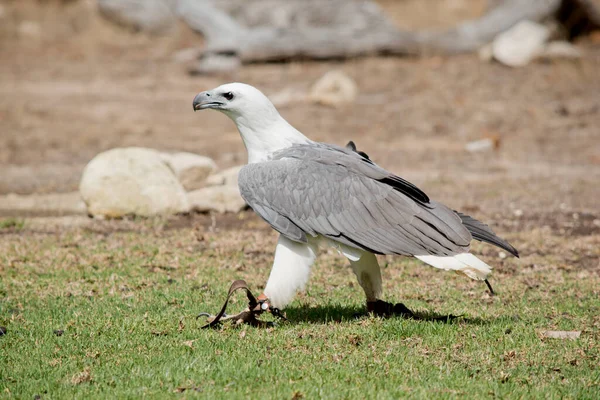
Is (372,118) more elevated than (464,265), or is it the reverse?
(372,118)

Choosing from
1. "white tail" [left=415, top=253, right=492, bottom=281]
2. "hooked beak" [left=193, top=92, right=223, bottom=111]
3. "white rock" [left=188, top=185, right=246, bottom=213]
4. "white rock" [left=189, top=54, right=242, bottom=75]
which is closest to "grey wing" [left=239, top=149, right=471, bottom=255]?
"white tail" [left=415, top=253, right=492, bottom=281]

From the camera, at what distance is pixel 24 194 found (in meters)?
12.0

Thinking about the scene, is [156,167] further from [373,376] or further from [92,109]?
[92,109]

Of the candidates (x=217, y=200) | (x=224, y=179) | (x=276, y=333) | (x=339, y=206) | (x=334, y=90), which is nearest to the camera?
(x=276, y=333)

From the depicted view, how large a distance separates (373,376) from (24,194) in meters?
8.44

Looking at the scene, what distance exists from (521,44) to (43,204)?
13.9m

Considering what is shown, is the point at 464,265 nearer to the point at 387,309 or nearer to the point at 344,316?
the point at 387,309

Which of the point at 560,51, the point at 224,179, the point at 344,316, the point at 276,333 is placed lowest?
the point at 276,333

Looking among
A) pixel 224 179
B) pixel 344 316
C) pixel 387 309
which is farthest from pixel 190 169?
pixel 387 309

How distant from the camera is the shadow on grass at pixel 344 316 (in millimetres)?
6102

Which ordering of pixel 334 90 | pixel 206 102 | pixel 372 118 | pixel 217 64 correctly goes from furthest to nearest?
pixel 217 64
pixel 334 90
pixel 372 118
pixel 206 102

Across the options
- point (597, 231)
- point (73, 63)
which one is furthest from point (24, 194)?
point (73, 63)

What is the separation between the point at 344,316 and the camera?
6270 mm

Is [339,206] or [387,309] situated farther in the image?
[387,309]
